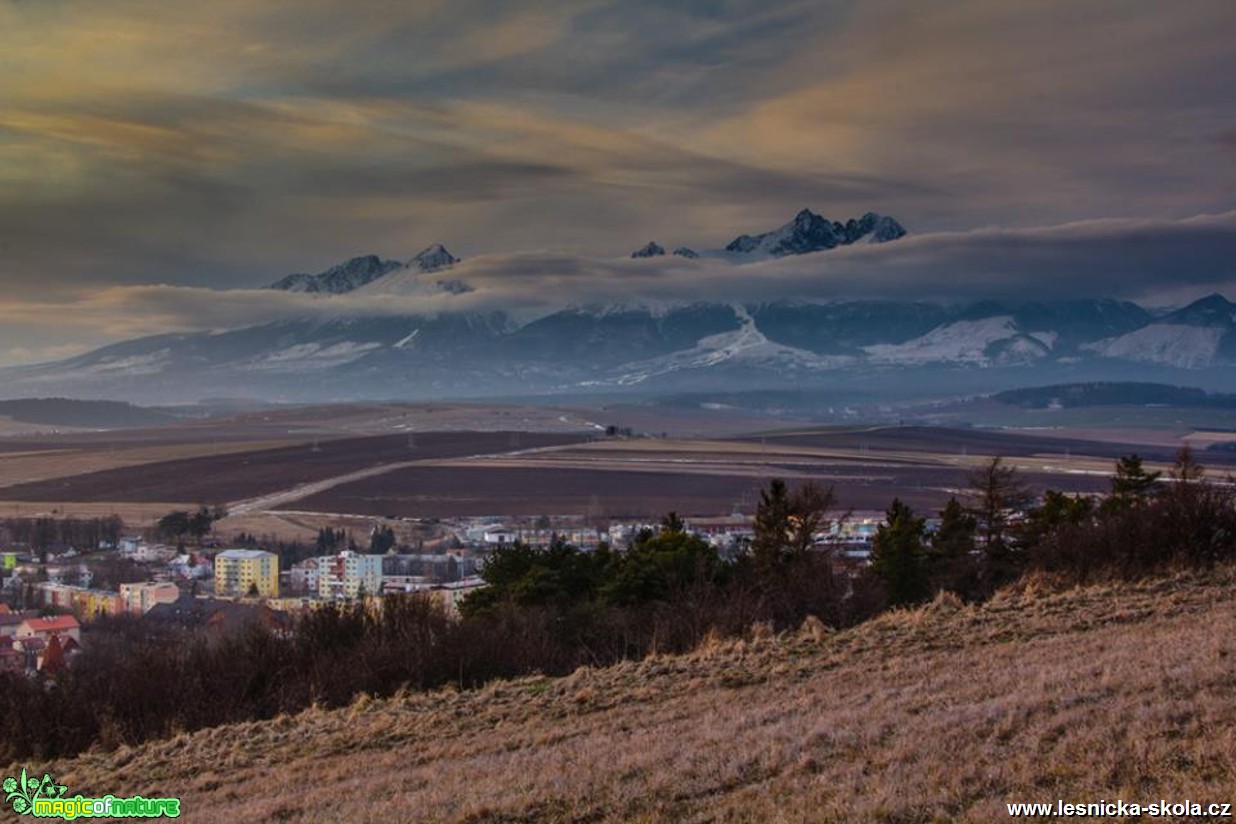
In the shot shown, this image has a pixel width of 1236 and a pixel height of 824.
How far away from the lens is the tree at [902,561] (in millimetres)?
32312

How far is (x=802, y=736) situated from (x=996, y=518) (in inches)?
1121

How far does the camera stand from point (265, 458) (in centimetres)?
11631

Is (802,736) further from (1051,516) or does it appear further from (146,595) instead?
(146,595)

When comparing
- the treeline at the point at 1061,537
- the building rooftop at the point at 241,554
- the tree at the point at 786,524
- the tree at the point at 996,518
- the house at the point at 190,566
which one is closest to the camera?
the treeline at the point at 1061,537

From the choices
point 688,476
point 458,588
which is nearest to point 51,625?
point 458,588

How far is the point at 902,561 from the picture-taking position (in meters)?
33.8

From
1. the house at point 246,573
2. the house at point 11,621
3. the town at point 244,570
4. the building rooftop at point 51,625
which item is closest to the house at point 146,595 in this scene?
the town at point 244,570

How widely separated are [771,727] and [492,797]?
9.71 ft

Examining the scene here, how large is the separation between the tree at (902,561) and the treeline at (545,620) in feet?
0.21

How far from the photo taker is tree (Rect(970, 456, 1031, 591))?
33.4 meters

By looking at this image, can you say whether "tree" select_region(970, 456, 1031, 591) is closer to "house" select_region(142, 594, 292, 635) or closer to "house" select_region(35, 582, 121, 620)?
"house" select_region(142, 594, 292, 635)

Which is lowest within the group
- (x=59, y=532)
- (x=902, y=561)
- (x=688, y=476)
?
(x=688, y=476)

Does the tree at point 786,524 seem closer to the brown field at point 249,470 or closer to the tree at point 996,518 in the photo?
the tree at point 996,518

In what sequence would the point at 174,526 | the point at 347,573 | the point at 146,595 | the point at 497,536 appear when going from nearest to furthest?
the point at 146,595 < the point at 347,573 < the point at 497,536 < the point at 174,526
